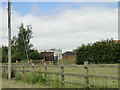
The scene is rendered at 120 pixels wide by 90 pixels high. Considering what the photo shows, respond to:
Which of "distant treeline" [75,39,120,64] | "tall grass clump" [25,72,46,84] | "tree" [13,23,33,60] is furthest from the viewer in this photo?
"tree" [13,23,33,60]

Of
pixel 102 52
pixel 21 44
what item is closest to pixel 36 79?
pixel 102 52

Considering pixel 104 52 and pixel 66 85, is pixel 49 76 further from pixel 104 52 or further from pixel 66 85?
pixel 104 52

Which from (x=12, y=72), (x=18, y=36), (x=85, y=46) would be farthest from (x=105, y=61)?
(x=12, y=72)

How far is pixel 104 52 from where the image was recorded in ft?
164

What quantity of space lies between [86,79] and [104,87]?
1053 mm

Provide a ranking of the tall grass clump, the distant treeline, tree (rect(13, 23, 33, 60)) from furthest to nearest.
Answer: tree (rect(13, 23, 33, 60))
the distant treeline
the tall grass clump

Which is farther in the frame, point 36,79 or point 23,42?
point 23,42

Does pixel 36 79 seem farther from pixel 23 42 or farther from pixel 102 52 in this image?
pixel 23 42

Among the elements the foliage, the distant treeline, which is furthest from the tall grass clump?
the foliage

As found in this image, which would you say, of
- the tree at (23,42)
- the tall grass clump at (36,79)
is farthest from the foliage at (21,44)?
the tall grass clump at (36,79)

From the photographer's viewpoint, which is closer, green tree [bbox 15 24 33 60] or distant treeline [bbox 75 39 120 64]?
distant treeline [bbox 75 39 120 64]

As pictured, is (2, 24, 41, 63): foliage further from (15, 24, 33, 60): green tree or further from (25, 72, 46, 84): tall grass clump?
(25, 72, 46, 84): tall grass clump

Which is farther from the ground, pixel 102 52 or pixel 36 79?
pixel 102 52

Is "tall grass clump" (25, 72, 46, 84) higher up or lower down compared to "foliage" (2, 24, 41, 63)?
lower down
